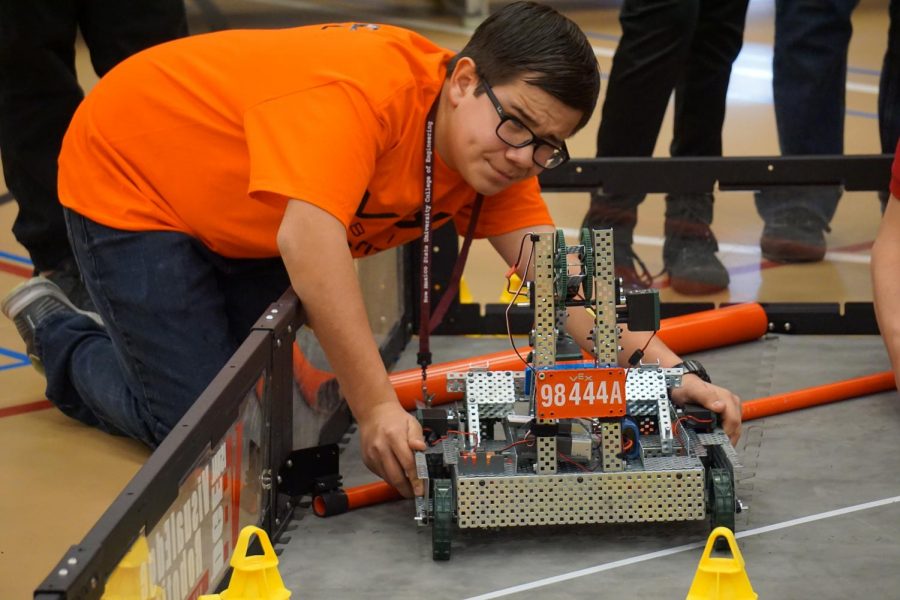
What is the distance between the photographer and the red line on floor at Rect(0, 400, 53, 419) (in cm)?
334

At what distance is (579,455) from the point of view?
245cm

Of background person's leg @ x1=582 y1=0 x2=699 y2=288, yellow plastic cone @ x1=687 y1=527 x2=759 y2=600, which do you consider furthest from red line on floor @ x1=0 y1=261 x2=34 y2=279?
yellow plastic cone @ x1=687 y1=527 x2=759 y2=600

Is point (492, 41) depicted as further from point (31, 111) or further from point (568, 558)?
point (31, 111)

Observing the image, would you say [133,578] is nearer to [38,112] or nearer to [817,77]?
[38,112]

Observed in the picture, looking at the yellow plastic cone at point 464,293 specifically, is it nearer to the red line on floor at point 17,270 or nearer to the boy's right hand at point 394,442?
the boy's right hand at point 394,442

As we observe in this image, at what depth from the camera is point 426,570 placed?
7.84 feet

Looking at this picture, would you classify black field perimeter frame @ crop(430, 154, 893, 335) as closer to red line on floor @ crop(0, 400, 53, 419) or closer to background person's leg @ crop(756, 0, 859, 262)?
background person's leg @ crop(756, 0, 859, 262)

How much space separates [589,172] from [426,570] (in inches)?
62.2

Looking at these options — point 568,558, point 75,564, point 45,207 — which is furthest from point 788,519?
point 45,207

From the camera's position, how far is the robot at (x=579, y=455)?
2.36 metres

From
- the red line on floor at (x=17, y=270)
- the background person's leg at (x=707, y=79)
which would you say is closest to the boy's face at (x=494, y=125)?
the background person's leg at (x=707, y=79)

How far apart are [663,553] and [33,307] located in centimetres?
175

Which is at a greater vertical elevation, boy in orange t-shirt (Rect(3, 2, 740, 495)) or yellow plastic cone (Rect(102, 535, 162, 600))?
boy in orange t-shirt (Rect(3, 2, 740, 495))

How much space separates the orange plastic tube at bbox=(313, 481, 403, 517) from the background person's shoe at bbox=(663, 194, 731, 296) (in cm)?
138
